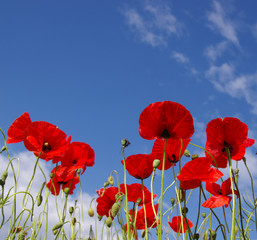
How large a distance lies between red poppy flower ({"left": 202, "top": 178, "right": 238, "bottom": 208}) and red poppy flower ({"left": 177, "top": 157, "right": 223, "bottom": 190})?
95 millimetres

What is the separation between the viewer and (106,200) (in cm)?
224

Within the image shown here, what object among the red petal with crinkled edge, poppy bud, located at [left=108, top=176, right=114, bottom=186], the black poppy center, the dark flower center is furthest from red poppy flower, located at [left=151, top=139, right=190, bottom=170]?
the dark flower center

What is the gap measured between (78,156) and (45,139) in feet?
0.92

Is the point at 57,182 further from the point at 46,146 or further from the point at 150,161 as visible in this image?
the point at 150,161

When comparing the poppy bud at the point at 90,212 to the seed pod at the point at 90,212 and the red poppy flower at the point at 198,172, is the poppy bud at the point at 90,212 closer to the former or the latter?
the seed pod at the point at 90,212

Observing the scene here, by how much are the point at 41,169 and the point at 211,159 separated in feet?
3.18

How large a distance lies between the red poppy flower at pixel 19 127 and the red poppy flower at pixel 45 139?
80mm

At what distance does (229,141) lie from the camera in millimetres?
1675

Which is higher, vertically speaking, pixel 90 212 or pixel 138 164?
pixel 138 164

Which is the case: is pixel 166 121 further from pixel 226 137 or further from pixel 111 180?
pixel 111 180

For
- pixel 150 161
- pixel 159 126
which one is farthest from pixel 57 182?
pixel 159 126

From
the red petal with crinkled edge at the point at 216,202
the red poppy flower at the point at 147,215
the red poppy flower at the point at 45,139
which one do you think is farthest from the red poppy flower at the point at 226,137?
A: the red poppy flower at the point at 45,139

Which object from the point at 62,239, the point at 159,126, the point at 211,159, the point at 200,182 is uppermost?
the point at 159,126

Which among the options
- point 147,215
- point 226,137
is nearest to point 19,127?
point 147,215
